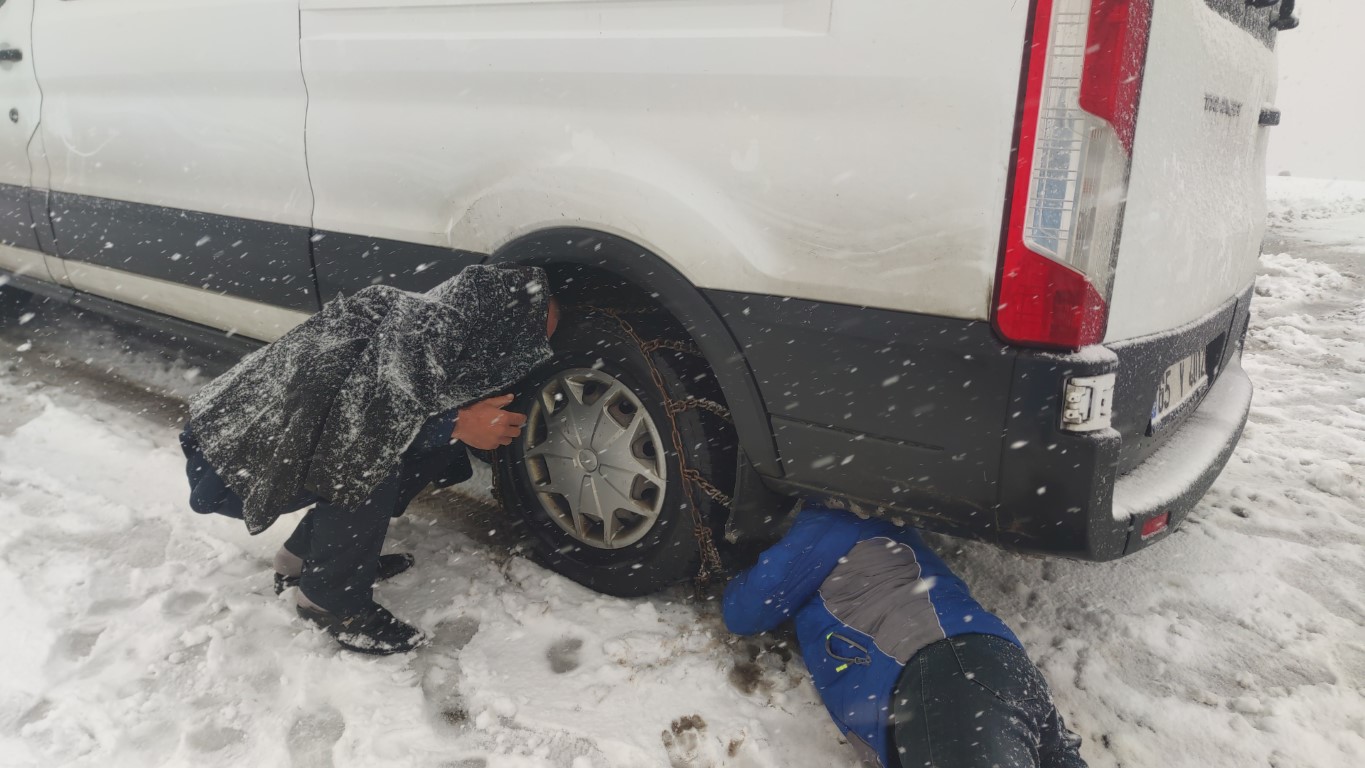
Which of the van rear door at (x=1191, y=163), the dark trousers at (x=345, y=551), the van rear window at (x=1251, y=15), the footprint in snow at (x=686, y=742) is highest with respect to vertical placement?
the van rear window at (x=1251, y=15)

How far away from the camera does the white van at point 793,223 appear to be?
1.44 metres

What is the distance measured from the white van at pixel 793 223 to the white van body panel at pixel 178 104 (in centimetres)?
2

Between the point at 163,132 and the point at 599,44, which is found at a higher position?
the point at 599,44

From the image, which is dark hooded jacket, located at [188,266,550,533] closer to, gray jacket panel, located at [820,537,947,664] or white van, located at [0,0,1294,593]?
white van, located at [0,0,1294,593]

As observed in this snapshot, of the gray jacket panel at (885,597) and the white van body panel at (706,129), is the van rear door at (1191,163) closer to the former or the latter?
the white van body panel at (706,129)

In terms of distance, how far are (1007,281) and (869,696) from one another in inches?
34.0

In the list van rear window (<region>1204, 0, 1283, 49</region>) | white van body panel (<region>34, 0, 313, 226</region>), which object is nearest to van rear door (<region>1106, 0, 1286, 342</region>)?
van rear window (<region>1204, 0, 1283, 49</region>)

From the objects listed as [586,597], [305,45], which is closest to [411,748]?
[586,597]

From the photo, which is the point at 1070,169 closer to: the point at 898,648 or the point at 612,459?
the point at 898,648

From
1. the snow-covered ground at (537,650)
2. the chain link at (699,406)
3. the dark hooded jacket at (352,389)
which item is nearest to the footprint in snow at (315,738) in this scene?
the snow-covered ground at (537,650)

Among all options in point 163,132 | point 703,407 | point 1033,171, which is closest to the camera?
point 1033,171

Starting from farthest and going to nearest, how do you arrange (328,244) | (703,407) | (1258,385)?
(1258,385) < (328,244) < (703,407)

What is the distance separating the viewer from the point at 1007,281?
4.77 feet

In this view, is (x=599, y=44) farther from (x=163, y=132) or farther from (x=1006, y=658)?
(x=163, y=132)
